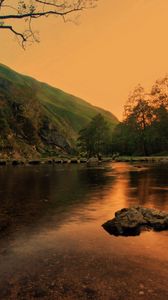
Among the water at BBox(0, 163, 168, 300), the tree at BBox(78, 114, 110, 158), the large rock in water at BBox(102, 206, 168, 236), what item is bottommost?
the water at BBox(0, 163, 168, 300)

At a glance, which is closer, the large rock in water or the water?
the water

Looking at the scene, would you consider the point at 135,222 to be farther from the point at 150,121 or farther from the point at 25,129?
the point at 25,129

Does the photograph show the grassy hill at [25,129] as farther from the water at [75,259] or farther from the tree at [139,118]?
the water at [75,259]

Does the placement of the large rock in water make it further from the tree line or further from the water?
the tree line

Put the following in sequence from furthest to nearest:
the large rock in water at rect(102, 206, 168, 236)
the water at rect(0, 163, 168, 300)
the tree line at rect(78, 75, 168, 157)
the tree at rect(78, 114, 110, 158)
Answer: the tree at rect(78, 114, 110, 158)
the tree line at rect(78, 75, 168, 157)
the large rock in water at rect(102, 206, 168, 236)
the water at rect(0, 163, 168, 300)

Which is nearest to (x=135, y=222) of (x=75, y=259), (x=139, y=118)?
(x=75, y=259)

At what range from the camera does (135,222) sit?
13555mm

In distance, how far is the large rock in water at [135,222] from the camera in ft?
43.1

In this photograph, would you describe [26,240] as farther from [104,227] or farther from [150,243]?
[150,243]

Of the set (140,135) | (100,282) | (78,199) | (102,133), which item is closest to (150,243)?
(100,282)

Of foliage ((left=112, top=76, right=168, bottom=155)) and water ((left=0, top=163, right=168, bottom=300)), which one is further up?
foliage ((left=112, top=76, right=168, bottom=155))

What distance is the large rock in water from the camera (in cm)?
1315

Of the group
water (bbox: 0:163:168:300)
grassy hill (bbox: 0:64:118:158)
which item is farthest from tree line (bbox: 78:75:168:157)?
water (bbox: 0:163:168:300)

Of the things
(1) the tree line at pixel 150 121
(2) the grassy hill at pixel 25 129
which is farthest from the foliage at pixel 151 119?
(2) the grassy hill at pixel 25 129
